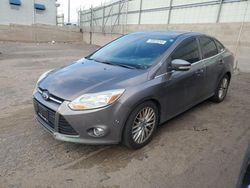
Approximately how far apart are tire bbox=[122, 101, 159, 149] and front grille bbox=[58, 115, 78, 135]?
25.5 inches

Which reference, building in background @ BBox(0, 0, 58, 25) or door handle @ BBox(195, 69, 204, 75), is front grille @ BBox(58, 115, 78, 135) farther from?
building in background @ BBox(0, 0, 58, 25)

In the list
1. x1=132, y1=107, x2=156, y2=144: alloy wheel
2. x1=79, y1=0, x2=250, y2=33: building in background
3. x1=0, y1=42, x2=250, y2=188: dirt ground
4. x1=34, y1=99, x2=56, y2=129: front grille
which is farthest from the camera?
x1=79, y1=0, x2=250, y2=33: building in background

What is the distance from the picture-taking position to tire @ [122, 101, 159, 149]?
301cm

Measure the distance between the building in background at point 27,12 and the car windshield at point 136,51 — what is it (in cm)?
3175

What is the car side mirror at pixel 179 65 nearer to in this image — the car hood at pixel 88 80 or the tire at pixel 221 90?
the car hood at pixel 88 80

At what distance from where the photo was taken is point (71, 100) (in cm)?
279

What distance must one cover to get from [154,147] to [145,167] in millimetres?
508

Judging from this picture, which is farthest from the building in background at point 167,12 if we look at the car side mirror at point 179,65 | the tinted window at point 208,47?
the car side mirror at point 179,65

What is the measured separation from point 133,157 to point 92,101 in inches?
37.3

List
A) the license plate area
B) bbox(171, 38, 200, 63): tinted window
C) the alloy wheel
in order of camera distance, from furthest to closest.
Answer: bbox(171, 38, 200, 63): tinted window, the alloy wheel, the license plate area

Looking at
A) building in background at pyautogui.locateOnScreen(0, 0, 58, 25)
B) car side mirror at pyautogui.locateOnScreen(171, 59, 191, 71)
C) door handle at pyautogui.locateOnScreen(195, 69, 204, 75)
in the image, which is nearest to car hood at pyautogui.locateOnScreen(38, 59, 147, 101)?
car side mirror at pyautogui.locateOnScreen(171, 59, 191, 71)

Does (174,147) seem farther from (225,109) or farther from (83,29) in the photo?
(83,29)

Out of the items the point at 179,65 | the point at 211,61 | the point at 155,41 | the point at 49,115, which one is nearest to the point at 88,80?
the point at 49,115

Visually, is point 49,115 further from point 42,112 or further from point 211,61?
point 211,61
